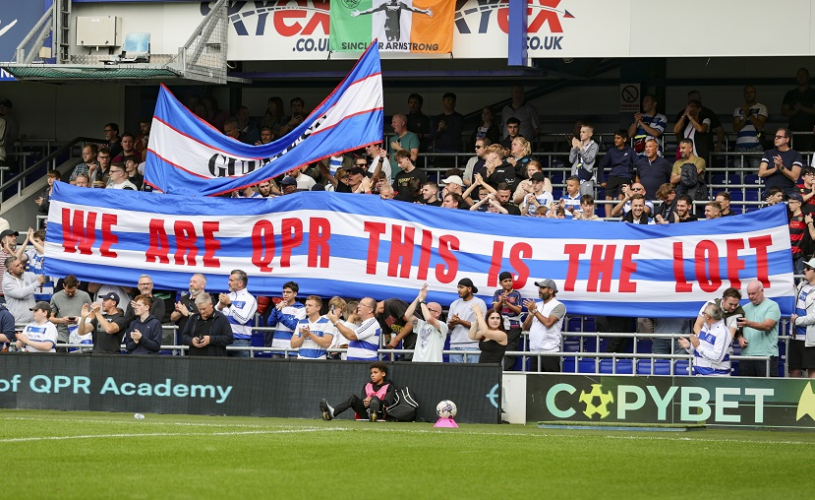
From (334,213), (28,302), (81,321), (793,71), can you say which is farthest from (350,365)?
(793,71)

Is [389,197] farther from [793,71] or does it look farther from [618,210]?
[793,71]

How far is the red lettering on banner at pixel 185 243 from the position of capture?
73.7 ft

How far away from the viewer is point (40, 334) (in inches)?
840

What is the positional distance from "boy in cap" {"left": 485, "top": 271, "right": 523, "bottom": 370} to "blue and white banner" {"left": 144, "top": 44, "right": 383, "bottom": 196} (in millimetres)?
3193

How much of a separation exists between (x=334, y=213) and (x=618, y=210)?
445 centimetres

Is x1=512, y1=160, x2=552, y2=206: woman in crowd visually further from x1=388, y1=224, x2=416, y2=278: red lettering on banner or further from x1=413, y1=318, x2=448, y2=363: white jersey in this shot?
x1=413, y1=318, x2=448, y2=363: white jersey

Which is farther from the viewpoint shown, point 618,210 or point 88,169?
point 88,169

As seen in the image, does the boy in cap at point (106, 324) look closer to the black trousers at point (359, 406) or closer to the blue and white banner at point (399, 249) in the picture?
the blue and white banner at point (399, 249)

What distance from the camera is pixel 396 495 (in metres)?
11.0

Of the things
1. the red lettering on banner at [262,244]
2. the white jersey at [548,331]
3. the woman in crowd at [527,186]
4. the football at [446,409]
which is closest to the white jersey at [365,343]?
the football at [446,409]

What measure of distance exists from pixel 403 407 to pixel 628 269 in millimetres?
4150

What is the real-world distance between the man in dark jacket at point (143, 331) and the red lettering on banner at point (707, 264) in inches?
312

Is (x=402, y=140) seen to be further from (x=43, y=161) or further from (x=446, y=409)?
(x=43, y=161)

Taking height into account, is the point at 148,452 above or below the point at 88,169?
below
